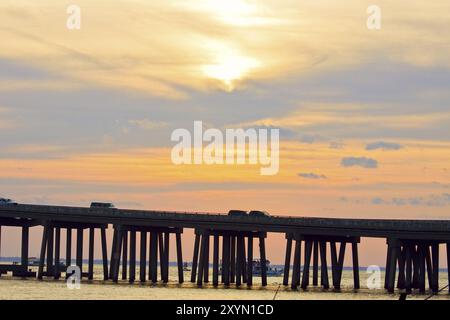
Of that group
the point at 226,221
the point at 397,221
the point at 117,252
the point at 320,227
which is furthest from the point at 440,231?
the point at 117,252

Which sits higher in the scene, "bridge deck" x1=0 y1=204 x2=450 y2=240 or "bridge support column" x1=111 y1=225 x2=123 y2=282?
"bridge deck" x1=0 y1=204 x2=450 y2=240

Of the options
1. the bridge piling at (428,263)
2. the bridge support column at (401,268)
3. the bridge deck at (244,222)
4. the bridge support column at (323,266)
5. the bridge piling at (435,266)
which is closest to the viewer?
the bridge deck at (244,222)

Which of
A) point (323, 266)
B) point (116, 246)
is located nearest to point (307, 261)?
point (323, 266)

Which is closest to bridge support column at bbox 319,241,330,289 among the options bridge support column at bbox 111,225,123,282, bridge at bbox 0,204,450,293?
bridge at bbox 0,204,450,293

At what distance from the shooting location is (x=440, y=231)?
166625 millimetres

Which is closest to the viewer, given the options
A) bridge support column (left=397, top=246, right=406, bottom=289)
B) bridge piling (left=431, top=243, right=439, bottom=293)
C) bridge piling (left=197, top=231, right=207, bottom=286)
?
bridge support column (left=397, top=246, right=406, bottom=289)

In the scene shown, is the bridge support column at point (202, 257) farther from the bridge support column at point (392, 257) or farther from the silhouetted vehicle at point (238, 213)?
the bridge support column at point (392, 257)

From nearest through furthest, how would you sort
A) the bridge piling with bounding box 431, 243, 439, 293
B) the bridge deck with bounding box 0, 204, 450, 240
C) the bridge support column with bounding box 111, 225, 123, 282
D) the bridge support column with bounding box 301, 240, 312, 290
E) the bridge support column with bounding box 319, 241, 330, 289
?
the bridge deck with bounding box 0, 204, 450, 240 < the bridge piling with bounding box 431, 243, 439, 293 < the bridge support column with bounding box 301, 240, 312, 290 < the bridge support column with bounding box 319, 241, 330, 289 < the bridge support column with bounding box 111, 225, 123, 282

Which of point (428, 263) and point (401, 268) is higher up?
point (428, 263)

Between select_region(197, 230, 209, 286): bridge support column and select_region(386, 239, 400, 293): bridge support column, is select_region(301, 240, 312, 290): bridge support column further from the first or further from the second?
select_region(386, 239, 400, 293): bridge support column

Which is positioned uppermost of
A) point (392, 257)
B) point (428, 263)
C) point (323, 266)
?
point (392, 257)

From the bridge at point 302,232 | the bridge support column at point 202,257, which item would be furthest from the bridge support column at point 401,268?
the bridge support column at point 202,257

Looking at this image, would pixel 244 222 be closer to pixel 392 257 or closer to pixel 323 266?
pixel 323 266
